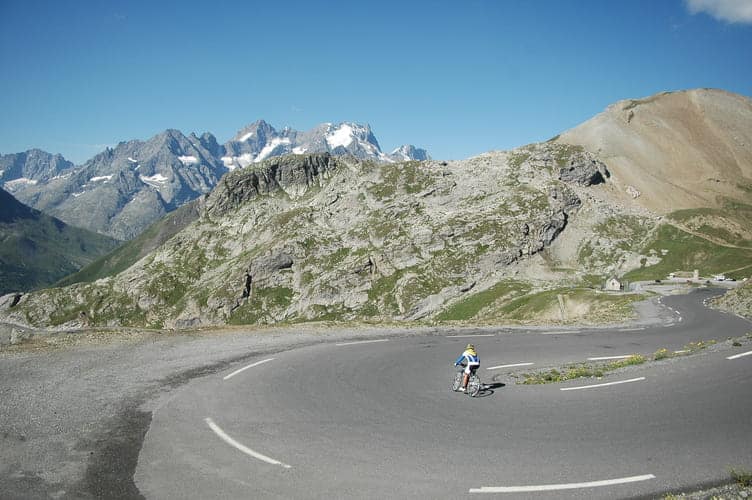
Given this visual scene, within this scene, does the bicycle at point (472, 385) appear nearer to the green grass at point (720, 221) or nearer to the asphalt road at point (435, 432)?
the asphalt road at point (435, 432)

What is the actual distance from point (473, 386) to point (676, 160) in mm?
206860

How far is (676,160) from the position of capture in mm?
179250

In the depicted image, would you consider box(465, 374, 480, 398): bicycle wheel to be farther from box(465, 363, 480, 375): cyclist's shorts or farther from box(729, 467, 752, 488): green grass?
box(729, 467, 752, 488): green grass

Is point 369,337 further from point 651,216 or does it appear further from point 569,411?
point 651,216

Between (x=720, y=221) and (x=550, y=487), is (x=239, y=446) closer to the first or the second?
(x=550, y=487)

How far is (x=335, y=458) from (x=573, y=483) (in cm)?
564

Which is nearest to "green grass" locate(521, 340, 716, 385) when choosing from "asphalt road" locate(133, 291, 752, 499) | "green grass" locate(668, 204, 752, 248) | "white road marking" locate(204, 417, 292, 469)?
"asphalt road" locate(133, 291, 752, 499)

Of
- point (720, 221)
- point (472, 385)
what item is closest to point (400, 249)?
point (720, 221)

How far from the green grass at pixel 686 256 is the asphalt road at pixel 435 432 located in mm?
109007

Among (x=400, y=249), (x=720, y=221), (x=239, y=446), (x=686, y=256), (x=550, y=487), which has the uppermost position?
(x=720, y=221)

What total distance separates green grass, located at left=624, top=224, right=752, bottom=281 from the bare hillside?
2581cm

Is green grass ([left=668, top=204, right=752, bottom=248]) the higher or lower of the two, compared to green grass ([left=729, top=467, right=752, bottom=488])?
higher

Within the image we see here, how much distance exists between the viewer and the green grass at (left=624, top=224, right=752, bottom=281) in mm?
110938

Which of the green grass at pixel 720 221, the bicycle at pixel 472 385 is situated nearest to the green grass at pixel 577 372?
the bicycle at pixel 472 385
